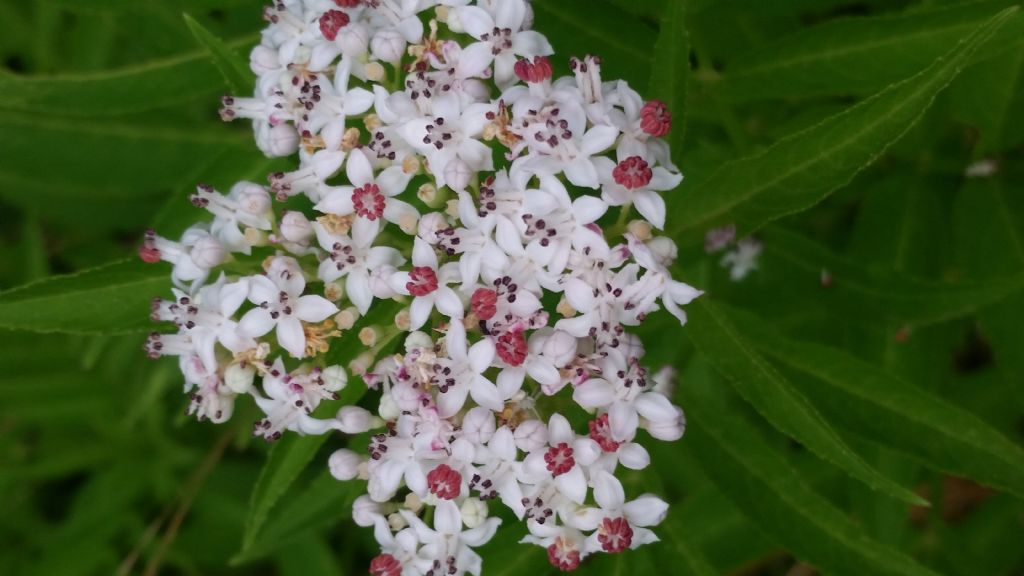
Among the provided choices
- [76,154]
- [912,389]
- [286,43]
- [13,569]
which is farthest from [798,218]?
[13,569]

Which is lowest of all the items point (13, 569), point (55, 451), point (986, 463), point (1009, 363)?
point (13, 569)

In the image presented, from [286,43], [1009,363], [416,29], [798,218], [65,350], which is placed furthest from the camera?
[65,350]

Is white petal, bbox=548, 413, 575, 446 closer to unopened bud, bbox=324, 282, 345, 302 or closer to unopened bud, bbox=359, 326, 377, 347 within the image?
unopened bud, bbox=359, 326, 377, 347

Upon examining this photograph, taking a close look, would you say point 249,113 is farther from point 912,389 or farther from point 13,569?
point 13,569

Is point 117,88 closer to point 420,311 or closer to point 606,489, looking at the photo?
point 420,311

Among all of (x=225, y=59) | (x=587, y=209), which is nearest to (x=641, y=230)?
(x=587, y=209)

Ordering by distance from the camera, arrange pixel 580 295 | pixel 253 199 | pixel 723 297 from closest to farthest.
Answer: pixel 580 295 → pixel 253 199 → pixel 723 297

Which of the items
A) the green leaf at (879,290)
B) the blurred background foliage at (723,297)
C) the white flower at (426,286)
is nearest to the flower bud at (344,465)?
the blurred background foliage at (723,297)
